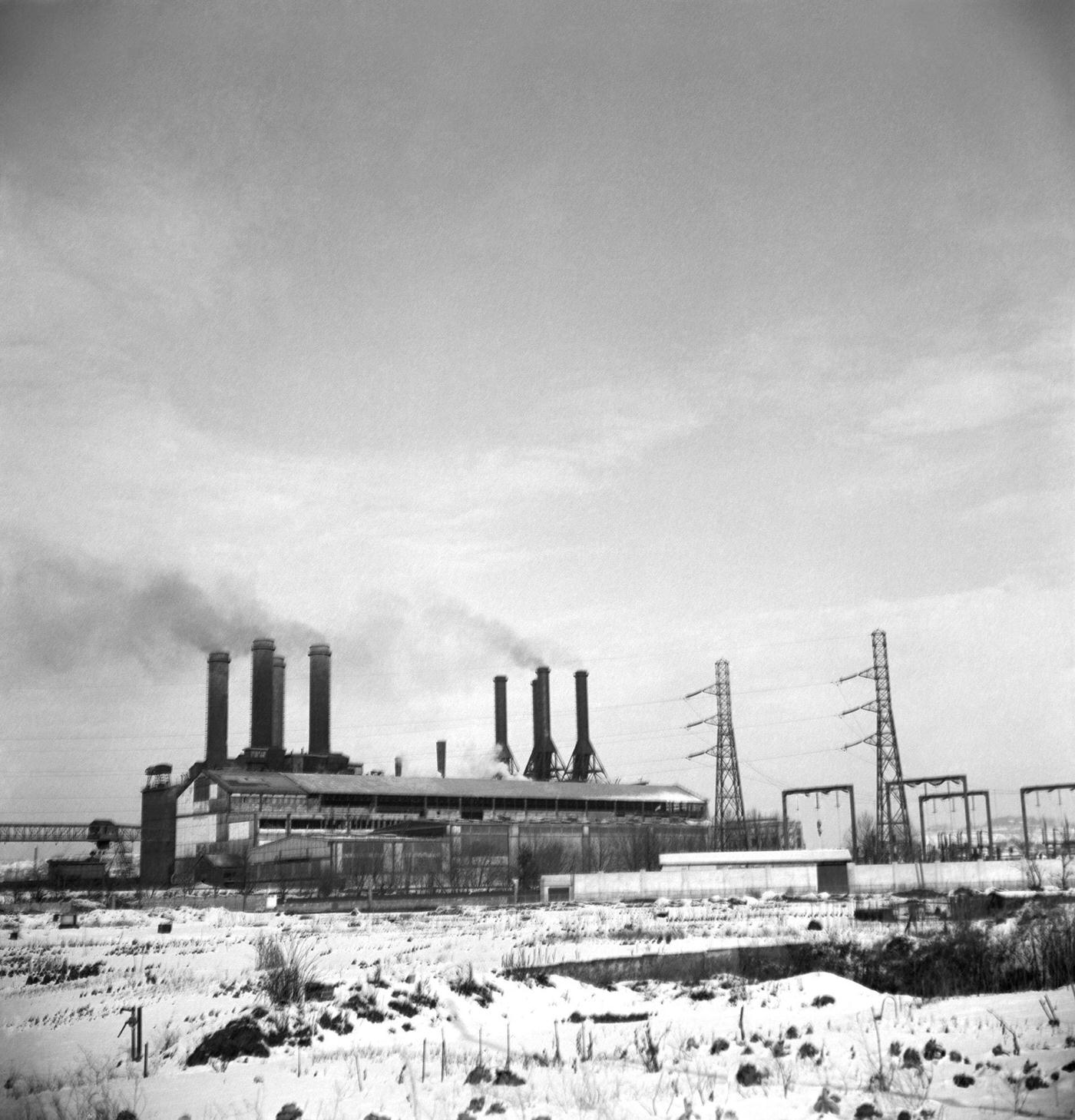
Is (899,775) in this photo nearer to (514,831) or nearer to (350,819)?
(514,831)

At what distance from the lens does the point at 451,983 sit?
53.9ft

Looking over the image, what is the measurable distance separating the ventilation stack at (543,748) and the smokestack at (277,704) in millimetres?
17834

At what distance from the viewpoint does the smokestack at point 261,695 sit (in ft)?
213

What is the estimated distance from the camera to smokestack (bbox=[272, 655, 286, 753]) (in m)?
66.9

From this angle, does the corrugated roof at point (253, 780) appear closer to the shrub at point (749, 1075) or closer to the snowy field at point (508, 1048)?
the snowy field at point (508, 1048)

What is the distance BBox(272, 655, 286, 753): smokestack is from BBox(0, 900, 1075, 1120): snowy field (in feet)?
147

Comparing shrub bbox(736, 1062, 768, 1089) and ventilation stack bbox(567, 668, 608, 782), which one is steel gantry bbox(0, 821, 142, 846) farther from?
shrub bbox(736, 1062, 768, 1089)

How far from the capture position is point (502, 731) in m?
81.1

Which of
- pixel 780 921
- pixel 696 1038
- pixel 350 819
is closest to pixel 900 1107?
pixel 696 1038

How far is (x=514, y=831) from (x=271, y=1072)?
2085 inches

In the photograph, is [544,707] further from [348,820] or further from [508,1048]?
[508,1048]

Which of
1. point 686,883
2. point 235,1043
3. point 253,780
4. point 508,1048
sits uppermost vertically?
point 253,780

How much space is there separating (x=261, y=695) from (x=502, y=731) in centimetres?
2009

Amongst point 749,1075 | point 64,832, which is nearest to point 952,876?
point 749,1075
